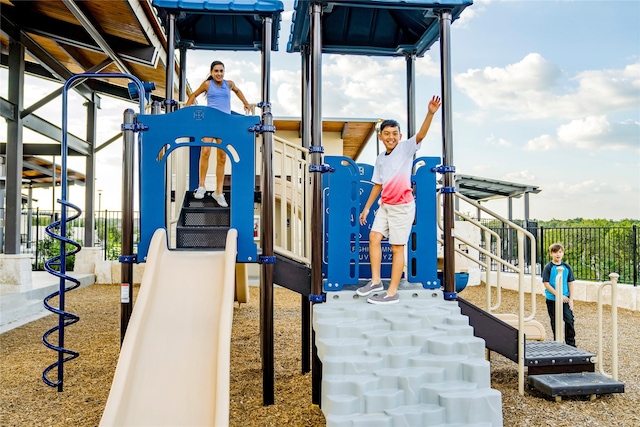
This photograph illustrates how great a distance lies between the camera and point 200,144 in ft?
15.7

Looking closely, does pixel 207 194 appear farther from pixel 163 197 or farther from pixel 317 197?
pixel 317 197

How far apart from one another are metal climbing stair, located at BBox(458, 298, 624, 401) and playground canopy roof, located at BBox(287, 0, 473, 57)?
3.13 m

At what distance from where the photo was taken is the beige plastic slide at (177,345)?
3.39 metres

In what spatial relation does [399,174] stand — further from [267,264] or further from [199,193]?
[199,193]

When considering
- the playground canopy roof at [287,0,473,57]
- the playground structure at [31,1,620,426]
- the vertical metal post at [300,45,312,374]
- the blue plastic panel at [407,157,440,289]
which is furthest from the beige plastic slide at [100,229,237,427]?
the playground canopy roof at [287,0,473,57]

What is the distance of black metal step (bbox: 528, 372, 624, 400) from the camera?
15.4 feet

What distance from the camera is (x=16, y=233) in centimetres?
988

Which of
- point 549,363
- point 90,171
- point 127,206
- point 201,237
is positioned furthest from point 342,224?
point 90,171

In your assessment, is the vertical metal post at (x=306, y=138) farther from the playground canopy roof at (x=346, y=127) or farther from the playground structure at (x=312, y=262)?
the playground canopy roof at (x=346, y=127)

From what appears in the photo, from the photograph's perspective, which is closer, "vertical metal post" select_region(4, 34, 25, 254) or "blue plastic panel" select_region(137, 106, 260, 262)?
"blue plastic panel" select_region(137, 106, 260, 262)

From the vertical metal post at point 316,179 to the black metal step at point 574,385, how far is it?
211cm

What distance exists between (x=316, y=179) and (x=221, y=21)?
3.40 meters

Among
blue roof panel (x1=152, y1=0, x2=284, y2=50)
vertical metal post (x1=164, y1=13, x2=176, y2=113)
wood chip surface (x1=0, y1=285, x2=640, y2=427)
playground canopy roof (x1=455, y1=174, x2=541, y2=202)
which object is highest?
blue roof panel (x1=152, y1=0, x2=284, y2=50)

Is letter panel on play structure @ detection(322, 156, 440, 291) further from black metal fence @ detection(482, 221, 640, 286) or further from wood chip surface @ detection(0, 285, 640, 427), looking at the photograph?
black metal fence @ detection(482, 221, 640, 286)
